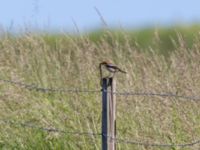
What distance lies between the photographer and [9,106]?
26.8 ft

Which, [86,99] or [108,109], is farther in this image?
[86,99]

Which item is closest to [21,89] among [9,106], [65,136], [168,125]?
[9,106]

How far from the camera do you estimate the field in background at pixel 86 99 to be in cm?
742

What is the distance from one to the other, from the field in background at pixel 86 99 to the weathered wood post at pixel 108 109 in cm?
130

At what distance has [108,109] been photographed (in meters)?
5.76

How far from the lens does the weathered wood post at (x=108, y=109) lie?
575 centimetres

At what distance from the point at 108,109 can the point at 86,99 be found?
2.18 metres

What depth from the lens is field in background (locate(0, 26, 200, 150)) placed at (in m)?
7.42

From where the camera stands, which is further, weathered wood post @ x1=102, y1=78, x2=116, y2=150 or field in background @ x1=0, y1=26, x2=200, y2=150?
field in background @ x1=0, y1=26, x2=200, y2=150

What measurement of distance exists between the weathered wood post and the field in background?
51.3 inches

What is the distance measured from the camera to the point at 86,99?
793 centimetres

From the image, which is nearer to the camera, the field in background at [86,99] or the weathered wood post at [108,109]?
the weathered wood post at [108,109]

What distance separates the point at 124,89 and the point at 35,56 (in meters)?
1.45

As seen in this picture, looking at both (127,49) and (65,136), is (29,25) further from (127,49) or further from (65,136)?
(65,136)
